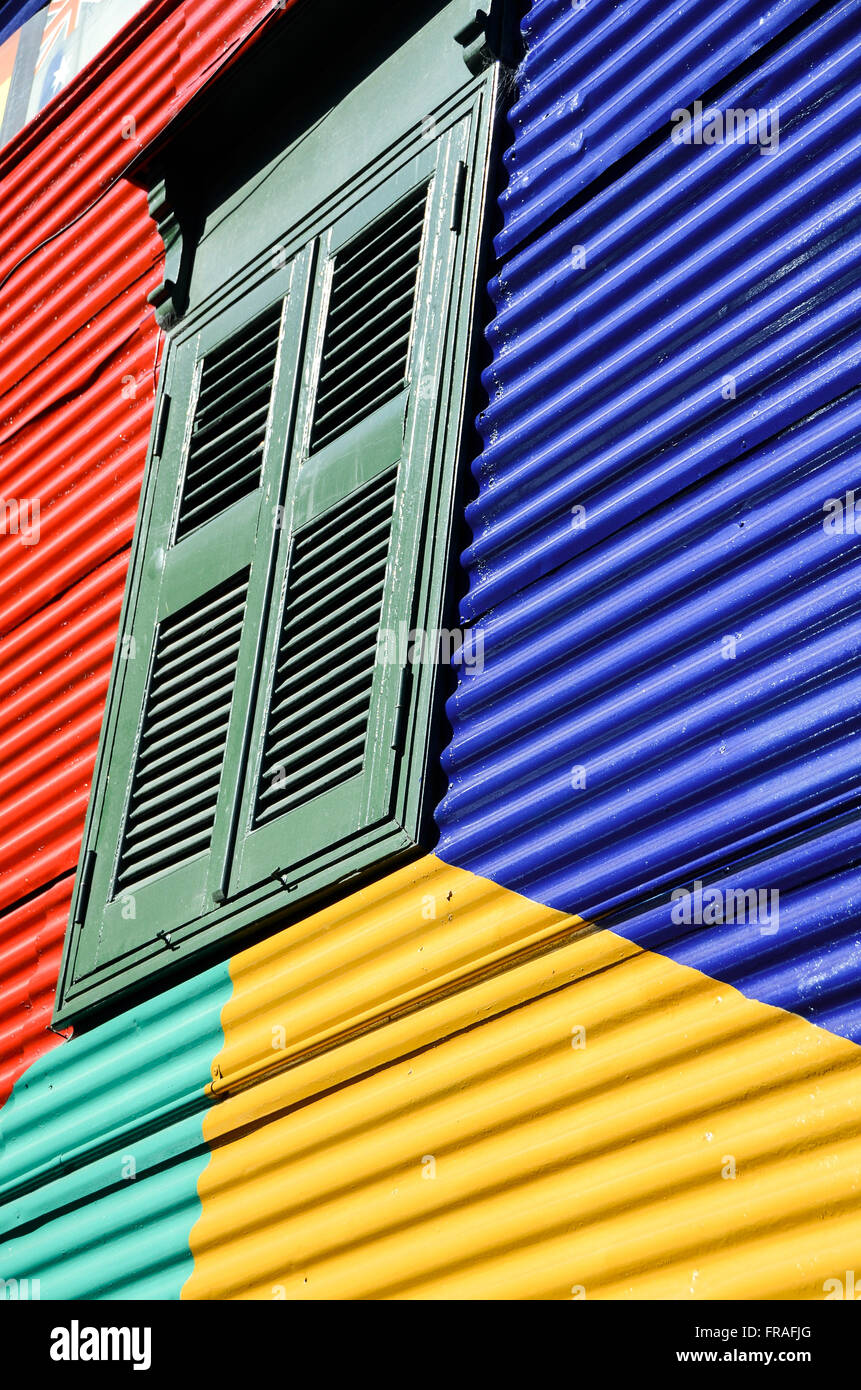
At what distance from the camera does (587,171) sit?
4.29m

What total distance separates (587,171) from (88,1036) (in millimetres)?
2755

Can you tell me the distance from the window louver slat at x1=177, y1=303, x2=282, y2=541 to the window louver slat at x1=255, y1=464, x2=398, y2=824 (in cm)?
56

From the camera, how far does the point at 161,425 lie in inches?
219

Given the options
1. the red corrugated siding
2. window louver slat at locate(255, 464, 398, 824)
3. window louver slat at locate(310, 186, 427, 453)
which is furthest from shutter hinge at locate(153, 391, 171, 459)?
window louver slat at locate(255, 464, 398, 824)

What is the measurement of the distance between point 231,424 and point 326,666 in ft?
4.01

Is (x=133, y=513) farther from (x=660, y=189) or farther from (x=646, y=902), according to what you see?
(x=646, y=902)

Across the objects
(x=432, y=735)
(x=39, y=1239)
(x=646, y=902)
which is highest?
(x=432, y=735)

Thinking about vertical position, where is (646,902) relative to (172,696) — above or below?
below

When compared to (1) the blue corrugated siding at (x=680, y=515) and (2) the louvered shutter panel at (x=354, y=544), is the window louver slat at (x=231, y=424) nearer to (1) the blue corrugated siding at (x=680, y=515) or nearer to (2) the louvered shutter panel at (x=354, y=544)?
(2) the louvered shutter panel at (x=354, y=544)

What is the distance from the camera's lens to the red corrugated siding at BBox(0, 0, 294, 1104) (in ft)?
17.7

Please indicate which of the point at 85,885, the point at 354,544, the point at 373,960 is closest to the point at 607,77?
the point at 354,544

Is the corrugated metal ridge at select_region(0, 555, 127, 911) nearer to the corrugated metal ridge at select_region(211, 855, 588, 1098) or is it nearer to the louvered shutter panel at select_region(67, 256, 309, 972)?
the louvered shutter panel at select_region(67, 256, 309, 972)

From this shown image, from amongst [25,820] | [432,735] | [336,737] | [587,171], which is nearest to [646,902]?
[432,735]

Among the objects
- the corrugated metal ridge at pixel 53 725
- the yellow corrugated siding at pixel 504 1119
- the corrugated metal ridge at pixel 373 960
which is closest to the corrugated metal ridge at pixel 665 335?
the corrugated metal ridge at pixel 373 960
